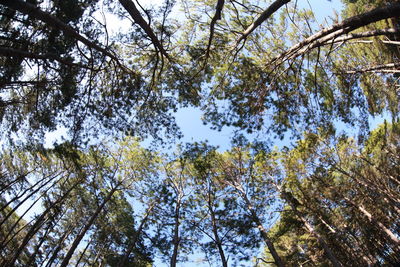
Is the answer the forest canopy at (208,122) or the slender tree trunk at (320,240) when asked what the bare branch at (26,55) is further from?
the slender tree trunk at (320,240)

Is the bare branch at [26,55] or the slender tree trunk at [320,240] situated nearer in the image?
the bare branch at [26,55]

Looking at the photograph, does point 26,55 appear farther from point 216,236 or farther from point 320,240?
point 320,240

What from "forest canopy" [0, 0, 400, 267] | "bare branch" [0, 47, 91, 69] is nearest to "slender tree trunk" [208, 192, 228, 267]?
"forest canopy" [0, 0, 400, 267]

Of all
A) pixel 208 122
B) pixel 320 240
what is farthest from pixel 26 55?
pixel 320 240

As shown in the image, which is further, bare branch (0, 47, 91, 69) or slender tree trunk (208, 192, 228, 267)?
slender tree trunk (208, 192, 228, 267)

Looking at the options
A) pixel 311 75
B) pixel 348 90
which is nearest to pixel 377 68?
pixel 348 90

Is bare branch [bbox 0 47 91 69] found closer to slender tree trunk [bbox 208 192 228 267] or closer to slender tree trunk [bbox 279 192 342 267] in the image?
slender tree trunk [bbox 208 192 228 267]

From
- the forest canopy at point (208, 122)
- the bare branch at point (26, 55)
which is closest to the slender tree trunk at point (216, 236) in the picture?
the forest canopy at point (208, 122)

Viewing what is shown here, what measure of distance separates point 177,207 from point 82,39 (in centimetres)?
785

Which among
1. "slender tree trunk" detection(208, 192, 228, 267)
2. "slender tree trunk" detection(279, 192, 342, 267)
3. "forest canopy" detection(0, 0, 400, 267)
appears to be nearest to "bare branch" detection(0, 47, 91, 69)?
"forest canopy" detection(0, 0, 400, 267)

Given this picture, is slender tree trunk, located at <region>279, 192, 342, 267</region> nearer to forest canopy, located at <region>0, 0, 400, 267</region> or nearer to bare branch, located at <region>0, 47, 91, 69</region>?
forest canopy, located at <region>0, 0, 400, 267</region>

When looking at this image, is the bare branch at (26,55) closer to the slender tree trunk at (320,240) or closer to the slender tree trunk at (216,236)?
the slender tree trunk at (216,236)

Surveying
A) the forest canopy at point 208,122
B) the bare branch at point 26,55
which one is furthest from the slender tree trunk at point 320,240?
the bare branch at point 26,55

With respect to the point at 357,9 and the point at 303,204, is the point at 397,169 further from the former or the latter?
the point at 357,9
